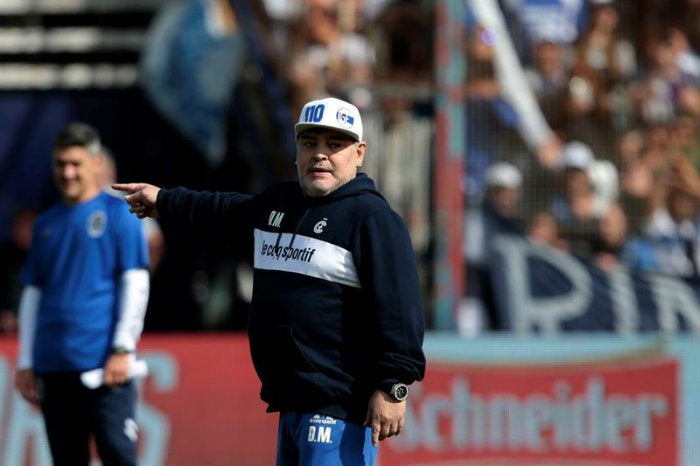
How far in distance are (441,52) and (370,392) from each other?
5543 mm

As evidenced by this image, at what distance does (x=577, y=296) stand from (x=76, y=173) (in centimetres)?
453

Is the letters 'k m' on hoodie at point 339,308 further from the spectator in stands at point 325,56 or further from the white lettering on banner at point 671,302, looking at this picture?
the spectator in stands at point 325,56

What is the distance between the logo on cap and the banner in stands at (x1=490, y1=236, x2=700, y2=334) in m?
5.31

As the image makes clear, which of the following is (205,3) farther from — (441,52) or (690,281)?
(690,281)

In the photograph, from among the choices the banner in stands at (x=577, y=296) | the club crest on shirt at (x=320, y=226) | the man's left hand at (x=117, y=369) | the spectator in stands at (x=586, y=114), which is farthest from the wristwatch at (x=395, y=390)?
the spectator in stands at (x=586, y=114)

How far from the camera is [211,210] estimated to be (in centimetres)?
530

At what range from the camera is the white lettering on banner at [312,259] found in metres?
4.80

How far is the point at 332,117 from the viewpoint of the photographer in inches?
189

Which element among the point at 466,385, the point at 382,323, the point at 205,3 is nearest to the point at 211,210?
the point at 382,323

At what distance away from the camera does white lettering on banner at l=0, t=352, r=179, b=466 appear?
937 cm

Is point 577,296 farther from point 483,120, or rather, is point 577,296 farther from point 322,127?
point 322,127

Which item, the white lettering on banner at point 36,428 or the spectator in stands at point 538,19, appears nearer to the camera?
the white lettering on banner at point 36,428

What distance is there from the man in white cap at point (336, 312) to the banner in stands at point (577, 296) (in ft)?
17.0

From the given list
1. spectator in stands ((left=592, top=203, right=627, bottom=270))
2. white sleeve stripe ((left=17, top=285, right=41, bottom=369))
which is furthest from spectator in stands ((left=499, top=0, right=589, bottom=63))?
white sleeve stripe ((left=17, top=285, right=41, bottom=369))
